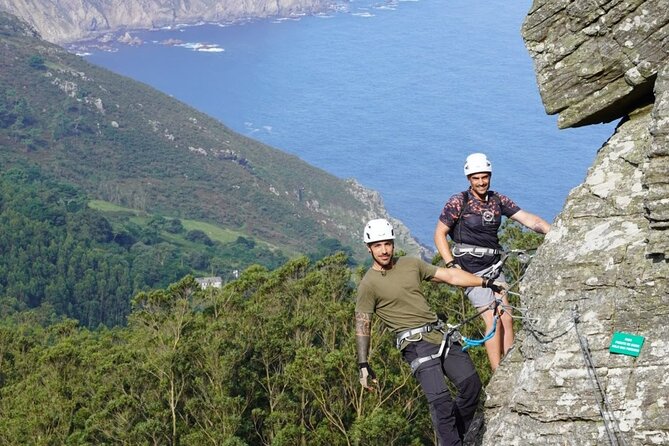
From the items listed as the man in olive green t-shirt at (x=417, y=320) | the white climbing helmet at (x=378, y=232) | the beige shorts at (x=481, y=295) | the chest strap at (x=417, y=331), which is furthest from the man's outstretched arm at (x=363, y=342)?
the beige shorts at (x=481, y=295)

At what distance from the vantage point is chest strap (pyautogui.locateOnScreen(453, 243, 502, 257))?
9.40 m

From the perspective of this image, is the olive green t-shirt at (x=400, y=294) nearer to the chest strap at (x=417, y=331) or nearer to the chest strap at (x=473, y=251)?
the chest strap at (x=417, y=331)

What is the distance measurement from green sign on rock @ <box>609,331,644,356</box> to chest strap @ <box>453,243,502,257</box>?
227 cm

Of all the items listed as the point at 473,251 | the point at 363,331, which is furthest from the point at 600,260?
the point at 363,331

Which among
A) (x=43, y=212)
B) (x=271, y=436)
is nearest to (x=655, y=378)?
(x=271, y=436)

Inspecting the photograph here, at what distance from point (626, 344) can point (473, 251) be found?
2.45 metres

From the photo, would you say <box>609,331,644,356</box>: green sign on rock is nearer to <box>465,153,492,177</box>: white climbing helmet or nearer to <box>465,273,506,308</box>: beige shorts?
<box>465,273,506,308</box>: beige shorts

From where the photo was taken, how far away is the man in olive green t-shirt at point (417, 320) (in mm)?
8570

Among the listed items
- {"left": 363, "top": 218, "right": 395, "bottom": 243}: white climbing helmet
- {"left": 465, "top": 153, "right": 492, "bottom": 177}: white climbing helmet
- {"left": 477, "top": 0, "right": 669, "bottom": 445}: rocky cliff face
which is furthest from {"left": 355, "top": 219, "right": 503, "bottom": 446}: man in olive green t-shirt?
{"left": 465, "top": 153, "right": 492, "bottom": 177}: white climbing helmet

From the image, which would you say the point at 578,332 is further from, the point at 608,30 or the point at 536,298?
the point at 608,30

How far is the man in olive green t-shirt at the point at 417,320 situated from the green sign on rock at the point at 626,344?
1679 millimetres

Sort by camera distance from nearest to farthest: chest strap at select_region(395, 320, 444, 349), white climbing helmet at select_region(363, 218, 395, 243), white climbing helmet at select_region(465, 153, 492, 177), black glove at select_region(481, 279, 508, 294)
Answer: white climbing helmet at select_region(363, 218, 395, 243) < chest strap at select_region(395, 320, 444, 349) < black glove at select_region(481, 279, 508, 294) < white climbing helmet at select_region(465, 153, 492, 177)

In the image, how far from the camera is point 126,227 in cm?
15788

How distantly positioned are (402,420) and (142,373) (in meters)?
7.78
